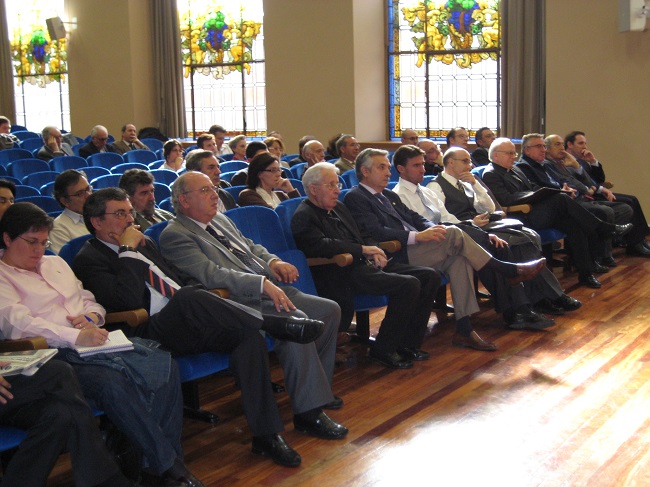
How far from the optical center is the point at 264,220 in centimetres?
420

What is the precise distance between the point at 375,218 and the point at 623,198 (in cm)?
369

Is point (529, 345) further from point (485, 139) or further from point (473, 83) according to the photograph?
point (473, 83)

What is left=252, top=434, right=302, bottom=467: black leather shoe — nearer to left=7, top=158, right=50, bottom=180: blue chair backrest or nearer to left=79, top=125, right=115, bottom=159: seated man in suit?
left=7, top=158, right=50, bottom=180: blue chair backrest

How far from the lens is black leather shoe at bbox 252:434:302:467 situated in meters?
3.16

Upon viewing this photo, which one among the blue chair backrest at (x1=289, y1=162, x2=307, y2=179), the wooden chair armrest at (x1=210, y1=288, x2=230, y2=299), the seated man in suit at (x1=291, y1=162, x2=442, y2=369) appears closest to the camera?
the wooden chair armrest at (x1=210, y1=288, x2=230, y2=299)

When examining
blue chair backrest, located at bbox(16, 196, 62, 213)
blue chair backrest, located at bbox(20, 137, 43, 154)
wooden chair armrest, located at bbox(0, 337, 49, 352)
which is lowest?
wooden chair armrest, located at bbox(0, 337, 49, 352)

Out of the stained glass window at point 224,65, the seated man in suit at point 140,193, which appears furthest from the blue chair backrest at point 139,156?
the seated man in suit at point 140,193

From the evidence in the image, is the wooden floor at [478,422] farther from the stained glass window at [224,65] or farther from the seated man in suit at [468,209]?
the stained glass window at [224,65]

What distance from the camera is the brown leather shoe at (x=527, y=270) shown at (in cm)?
482

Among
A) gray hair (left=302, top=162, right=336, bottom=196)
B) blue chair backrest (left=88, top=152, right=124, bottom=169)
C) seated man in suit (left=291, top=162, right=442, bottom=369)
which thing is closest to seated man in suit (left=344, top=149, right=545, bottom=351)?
seated man in suit (left=291, top=162, right=442, bottom=369)

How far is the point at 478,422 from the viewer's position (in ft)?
11.7

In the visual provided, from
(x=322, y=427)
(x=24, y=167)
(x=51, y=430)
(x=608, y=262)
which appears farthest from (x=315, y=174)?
(x=24, y=167)

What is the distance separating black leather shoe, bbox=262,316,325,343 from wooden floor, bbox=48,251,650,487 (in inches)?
17.8

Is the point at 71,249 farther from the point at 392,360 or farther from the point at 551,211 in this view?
the point at 551,211
